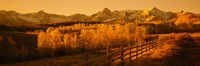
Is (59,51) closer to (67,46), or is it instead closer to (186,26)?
(67,46)

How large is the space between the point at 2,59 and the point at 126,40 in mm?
25621

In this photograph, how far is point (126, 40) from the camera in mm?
59625

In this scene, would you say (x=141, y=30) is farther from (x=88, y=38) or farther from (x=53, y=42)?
(x=53, y=42)

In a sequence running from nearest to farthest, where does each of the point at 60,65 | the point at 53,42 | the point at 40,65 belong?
the point at 60,65, the point at 40,65, the point at 53,42

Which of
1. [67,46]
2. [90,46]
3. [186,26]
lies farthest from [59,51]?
[186,26]

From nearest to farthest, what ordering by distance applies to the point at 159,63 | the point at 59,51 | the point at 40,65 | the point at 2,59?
the point at 159,63 → the point at 40,65 → the point at 2,59 → the point at 59,51

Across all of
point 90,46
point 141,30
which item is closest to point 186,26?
point 141,30

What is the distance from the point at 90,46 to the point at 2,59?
15.6 m

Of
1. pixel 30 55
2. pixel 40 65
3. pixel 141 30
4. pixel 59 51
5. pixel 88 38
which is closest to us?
pixel 40 65

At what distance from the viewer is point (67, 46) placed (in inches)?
1973

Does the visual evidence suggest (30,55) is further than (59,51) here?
No

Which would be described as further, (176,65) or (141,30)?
(141,30)

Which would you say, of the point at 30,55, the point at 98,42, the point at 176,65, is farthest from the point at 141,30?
the point at 176,65

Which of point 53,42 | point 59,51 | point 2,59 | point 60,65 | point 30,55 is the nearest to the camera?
point 60,65
